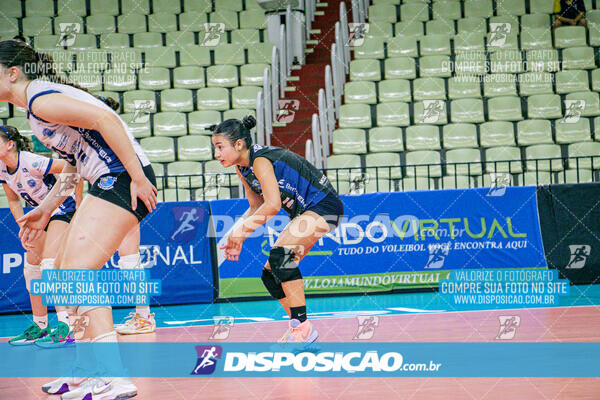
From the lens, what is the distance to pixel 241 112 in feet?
39.7

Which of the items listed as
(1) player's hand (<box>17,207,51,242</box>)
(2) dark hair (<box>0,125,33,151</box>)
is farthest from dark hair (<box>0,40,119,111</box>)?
(2) dark hair (<box>0,125,33,151</box>)

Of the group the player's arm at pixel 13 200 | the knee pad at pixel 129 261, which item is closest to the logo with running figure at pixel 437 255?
the knee pad at pixel 129 261

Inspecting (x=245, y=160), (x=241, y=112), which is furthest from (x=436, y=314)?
(x=241, y=112)

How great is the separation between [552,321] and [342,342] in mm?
2150

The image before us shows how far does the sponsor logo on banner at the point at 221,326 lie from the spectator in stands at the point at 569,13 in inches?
386

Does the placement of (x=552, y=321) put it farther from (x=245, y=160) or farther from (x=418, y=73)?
(x=418, y=73)

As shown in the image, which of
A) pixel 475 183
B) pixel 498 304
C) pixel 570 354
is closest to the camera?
pixel 570 354

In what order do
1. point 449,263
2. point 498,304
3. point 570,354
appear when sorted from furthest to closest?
point 449,263
point 498,304
point 570,354

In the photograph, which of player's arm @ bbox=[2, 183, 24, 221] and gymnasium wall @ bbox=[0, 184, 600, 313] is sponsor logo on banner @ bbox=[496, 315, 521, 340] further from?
player's arm @ bbox=[2, 183, 24, 221]

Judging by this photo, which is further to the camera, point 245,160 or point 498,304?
point 498,304

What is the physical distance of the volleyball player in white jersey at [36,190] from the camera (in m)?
6.08

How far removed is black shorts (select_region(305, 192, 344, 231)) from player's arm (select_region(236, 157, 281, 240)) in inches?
15.7

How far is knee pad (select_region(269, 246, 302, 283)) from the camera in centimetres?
519

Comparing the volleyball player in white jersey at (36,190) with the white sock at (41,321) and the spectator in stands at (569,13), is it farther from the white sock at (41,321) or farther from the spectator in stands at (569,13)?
the spectator in stands at (569,13)
